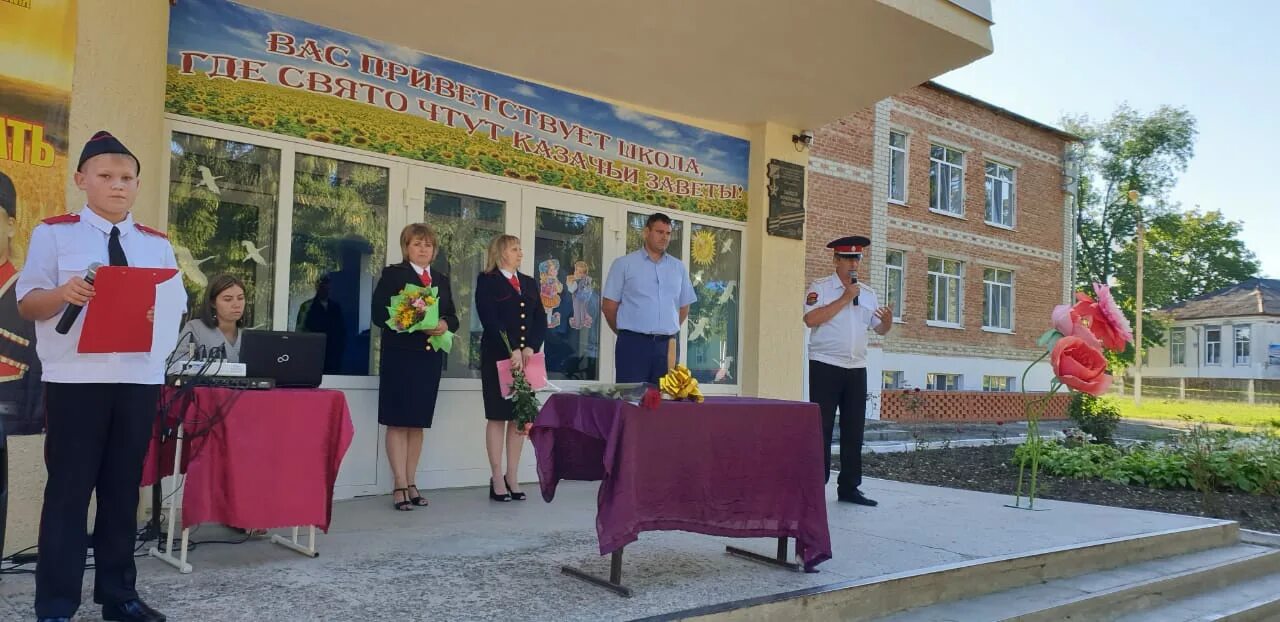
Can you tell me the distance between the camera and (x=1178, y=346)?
180ft

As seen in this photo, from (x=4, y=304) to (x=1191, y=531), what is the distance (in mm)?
7355

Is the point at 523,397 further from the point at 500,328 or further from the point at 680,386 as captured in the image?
the point at 680,386

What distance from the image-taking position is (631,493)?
150 inches

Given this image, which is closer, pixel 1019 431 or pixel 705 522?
pixel 705 522

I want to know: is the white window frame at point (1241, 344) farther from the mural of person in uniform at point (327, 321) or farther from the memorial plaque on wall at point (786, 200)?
the mural of person in uniform at point (327, 321)

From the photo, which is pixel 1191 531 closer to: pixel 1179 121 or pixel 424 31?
pixel 424 31

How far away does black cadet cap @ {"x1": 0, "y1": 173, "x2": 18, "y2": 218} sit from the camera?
13.6 feet

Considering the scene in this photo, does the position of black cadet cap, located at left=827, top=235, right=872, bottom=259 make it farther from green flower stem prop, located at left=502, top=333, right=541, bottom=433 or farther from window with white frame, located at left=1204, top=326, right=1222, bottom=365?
window with white frame, located at left=1204, top=326, right=1222, bottom=365

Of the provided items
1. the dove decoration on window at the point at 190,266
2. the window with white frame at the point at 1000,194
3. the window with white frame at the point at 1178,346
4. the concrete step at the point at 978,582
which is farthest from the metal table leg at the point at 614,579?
the window with white frame at the point at 1178,346

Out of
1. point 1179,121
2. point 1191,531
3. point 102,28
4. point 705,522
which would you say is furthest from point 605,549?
point 1179,121

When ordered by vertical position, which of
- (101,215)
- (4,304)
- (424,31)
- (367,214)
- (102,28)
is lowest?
(4,304)

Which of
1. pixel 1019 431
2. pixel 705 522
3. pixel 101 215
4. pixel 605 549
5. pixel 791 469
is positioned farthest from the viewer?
pixel 1019 431

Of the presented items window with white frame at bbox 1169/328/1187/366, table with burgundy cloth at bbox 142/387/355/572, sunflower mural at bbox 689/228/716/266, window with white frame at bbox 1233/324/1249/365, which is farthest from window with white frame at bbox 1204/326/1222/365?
table with burgundy cloth at bbox 142/387/355/572

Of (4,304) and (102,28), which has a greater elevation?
(102,28)
